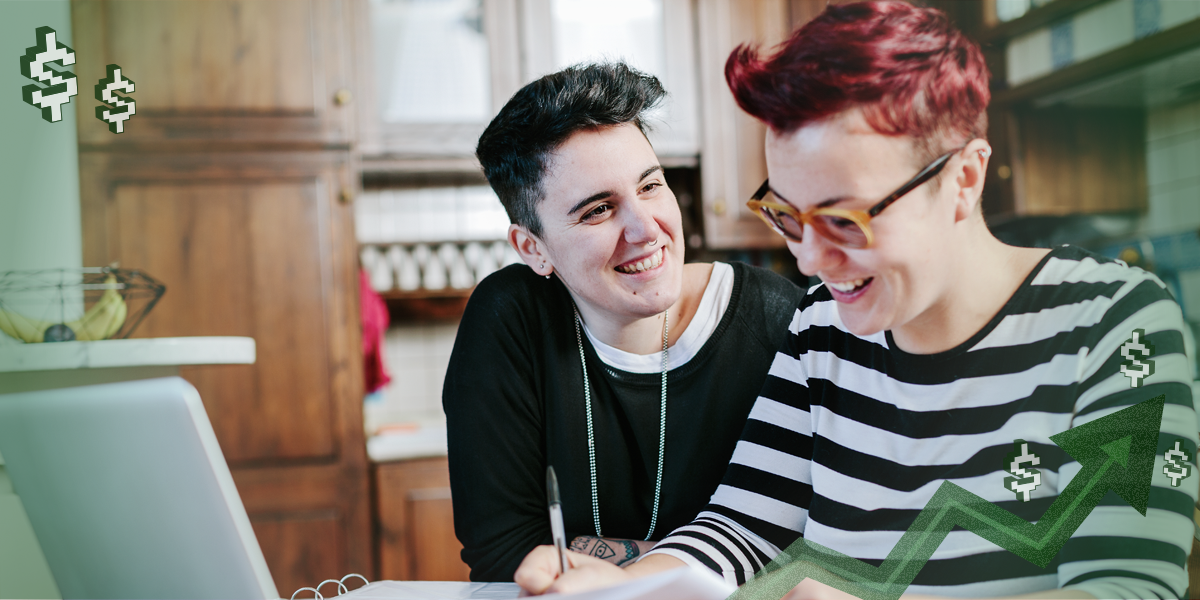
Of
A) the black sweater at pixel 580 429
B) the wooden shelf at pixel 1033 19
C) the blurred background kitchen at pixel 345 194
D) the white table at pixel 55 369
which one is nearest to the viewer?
the wooden shelf at pixel 1033 19

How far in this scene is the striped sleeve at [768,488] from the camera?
22.5 inches

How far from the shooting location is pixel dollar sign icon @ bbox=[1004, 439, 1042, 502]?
1.41ft

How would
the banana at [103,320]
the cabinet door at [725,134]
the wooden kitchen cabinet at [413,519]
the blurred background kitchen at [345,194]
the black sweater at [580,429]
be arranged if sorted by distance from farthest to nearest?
1. the cabinet door at [725,134]
2. the wooden kitchen cabinet at [413,519]
3. the blurred background kitchen at [345,194]
4. the banana at [103,320]
5. the black sweater at [580,429]

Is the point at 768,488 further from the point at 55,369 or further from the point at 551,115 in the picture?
the point at 55,369

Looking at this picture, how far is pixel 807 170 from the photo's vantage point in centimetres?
42

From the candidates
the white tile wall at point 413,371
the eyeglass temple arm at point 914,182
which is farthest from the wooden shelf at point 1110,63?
the white tile wall at point 413,371

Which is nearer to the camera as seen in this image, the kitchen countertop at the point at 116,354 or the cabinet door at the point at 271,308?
the kitchen countertop at the point at 116,354

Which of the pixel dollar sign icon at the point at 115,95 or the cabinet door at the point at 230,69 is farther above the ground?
the cabinet door at the point at 230,69

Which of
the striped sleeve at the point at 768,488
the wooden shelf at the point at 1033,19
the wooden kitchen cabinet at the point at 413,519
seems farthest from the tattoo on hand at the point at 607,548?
the wooden kitchen cabinet at the point at 413,519

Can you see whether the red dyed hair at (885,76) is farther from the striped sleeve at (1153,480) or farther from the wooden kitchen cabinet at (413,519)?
the wooden kitchen cabinet at (413,519)

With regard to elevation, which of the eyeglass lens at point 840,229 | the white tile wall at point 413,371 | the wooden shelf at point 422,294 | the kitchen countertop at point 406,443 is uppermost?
the eyeglass lens at point 840,229

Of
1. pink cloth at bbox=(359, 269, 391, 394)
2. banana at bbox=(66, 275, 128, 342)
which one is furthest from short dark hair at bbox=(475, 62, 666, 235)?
pink cloth at bbox=(359, 269, 391, 394)

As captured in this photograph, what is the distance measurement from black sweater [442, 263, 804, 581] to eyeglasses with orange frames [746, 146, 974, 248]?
0.28 m

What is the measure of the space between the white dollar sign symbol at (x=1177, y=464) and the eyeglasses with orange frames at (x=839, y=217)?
6.9 inches
